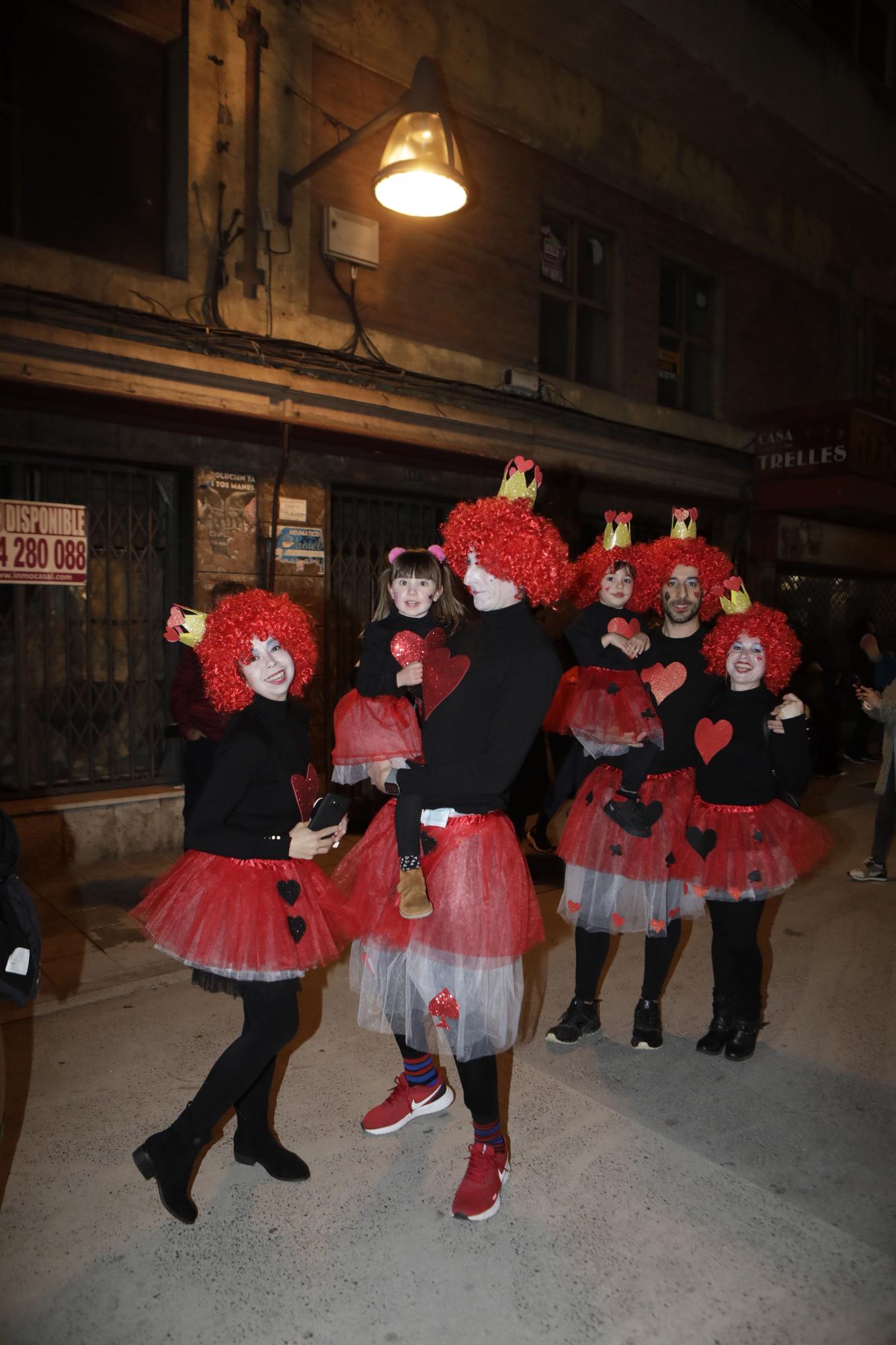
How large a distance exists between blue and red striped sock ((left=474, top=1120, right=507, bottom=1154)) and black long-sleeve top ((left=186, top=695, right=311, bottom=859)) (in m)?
1.11

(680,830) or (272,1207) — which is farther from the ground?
(680,830)

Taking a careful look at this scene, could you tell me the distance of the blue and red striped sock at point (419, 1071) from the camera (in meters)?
3.51

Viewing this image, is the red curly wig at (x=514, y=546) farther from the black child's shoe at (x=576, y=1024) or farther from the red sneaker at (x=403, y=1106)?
the black child's shoe at (x=576, y=1024)

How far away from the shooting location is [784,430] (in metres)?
12.2

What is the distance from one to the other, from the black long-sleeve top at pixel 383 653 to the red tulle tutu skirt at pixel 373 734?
0.04 meters

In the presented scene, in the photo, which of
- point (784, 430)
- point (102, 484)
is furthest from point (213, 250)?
point (784, 430)

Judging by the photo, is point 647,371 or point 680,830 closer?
point 680,830

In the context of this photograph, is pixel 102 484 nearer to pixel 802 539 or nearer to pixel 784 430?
pixel 784 430

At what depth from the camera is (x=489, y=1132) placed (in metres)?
3.03

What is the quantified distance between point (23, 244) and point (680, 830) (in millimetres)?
6113

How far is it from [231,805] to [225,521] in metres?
5.16

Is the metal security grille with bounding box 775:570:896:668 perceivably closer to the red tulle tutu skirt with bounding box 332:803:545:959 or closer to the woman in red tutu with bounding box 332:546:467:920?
the woman in red tutu with bounding box 332:546:467:920

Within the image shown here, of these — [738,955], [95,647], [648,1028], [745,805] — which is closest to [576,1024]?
[648,1028]

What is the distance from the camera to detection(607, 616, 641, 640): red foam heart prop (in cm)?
426
